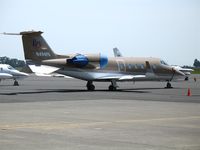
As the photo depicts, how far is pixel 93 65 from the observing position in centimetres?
4816

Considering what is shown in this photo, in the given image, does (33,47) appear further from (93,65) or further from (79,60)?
(93,65)

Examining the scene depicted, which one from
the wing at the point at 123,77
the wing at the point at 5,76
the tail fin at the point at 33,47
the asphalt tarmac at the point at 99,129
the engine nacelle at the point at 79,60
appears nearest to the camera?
the asphalt tarmac at the point at 99,129

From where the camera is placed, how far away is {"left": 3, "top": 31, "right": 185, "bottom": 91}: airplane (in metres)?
45.6

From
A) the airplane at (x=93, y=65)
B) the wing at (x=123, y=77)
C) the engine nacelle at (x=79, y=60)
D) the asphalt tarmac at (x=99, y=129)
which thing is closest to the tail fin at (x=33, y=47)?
the airplane at (x=93, y=65)

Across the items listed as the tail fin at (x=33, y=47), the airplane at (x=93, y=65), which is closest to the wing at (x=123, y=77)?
the airplane at (x=93, y=65)

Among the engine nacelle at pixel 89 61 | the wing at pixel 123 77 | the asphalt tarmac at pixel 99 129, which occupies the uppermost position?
the asphalt tarmac at pixel 99 129

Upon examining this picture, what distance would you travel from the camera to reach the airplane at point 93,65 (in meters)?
45.6

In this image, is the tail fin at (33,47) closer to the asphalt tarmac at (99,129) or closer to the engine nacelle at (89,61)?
the engine nacelle at (89,61)

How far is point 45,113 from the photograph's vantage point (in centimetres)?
2241

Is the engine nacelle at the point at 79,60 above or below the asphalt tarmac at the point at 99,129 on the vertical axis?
below

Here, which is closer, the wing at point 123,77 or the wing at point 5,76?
the wing at point 123,77

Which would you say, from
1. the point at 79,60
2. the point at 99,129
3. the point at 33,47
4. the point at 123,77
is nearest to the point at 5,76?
the point at 33,47

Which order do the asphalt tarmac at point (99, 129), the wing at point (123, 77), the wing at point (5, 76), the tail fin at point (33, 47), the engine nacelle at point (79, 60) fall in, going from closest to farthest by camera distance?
the asphalt tarmac at point (99, 129), the tail fin at point (33, 47), the engine nacelle at point (79, 60), the wing at point (123, 77), the wing at point (5, 76)

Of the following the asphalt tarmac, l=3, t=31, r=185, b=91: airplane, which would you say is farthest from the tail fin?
the asphalt tarmac
